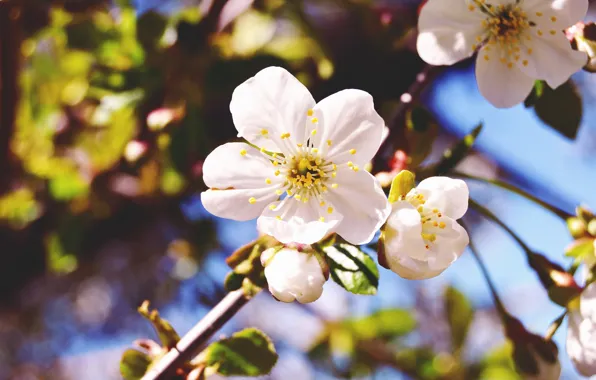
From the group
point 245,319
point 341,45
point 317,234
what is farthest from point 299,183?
point 245,319

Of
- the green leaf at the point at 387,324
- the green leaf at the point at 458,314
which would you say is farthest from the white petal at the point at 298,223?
the green leaf at the point at 387,324

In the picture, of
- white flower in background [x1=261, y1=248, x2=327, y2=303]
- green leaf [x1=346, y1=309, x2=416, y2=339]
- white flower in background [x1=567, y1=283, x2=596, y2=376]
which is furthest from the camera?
green leaf [x1=346, y1=309, x2=416, y2=339]

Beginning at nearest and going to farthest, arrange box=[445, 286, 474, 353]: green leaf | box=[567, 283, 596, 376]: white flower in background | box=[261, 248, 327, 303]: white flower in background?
1. box=[261, 248, 327, 303]: white flower in background
2. box=[567, 283, 596, 376]: white flower in background
3. box=[445, 286, 474, 353]: green leaf

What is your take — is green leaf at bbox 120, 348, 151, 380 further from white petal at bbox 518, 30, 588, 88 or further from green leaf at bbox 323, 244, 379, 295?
white petal at bbox 518, 30, 588, 88

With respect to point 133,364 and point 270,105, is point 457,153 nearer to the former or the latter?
point 270,105

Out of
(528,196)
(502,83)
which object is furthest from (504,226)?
(502,83)

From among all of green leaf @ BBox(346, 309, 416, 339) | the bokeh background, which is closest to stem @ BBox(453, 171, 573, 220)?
the bokeh background

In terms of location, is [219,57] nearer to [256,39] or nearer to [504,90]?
[256,39]
